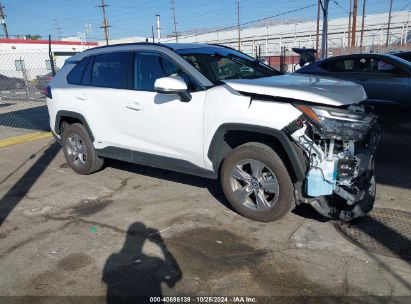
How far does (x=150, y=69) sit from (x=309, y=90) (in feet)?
6.67

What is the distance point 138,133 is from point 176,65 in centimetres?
98

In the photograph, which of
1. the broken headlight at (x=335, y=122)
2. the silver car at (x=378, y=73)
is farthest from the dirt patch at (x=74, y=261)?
the silver car at (x=378, y=73)

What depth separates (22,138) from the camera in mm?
8570

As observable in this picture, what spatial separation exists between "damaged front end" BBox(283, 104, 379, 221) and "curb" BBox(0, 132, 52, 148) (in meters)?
6.69

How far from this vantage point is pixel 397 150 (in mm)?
6637

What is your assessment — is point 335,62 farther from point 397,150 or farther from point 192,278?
point 192,278

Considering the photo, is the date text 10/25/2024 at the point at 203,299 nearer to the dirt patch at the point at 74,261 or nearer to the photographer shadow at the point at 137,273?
the photographer shadow at the point at 137,273

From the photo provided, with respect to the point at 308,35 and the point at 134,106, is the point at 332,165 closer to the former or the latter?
the point at 134,106

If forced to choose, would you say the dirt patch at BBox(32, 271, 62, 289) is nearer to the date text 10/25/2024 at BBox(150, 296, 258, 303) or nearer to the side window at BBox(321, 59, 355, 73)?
the date text 10/25/2024 at BBox(150, 296, 258, 303)

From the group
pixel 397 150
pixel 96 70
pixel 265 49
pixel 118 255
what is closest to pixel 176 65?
pixel 96 70

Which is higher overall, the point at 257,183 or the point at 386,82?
the point at 386,82

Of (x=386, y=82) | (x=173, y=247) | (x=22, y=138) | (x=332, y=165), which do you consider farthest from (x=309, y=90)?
(x=22, y=138)

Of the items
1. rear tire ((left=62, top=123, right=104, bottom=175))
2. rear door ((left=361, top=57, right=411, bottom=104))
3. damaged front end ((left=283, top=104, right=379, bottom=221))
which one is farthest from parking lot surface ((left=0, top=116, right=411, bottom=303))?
rear door ((left=361, top=57, right=411, bottom=104))

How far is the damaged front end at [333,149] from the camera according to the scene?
3.47 metres
